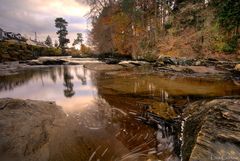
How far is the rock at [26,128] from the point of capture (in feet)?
10.9

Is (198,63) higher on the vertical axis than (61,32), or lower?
lower

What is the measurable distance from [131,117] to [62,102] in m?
2.99

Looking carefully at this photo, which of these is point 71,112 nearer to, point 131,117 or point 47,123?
point 47,123

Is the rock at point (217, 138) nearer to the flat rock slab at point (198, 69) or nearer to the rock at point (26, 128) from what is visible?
the rock at point (26, 128)

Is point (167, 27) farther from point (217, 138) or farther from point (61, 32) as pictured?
point (61, 32)

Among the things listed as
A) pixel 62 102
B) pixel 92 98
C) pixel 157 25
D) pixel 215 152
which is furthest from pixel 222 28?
pixel 215 152

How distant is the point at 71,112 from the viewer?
18.4 feet

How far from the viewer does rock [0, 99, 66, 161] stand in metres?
3.32

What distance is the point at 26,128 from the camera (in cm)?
417

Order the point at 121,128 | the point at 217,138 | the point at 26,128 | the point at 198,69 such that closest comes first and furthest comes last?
the point at 217,138 < the point at 26,128 < the point at 121,128 < the point at 198,69

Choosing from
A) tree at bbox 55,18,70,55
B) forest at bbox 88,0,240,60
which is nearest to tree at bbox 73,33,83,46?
tree at bbox 55,18,70,55

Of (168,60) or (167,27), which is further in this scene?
(167,27)

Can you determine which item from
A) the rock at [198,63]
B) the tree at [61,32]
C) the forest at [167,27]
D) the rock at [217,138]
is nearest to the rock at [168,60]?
the forest at [167,27]

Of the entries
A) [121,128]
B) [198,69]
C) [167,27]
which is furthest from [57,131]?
[167,27]
